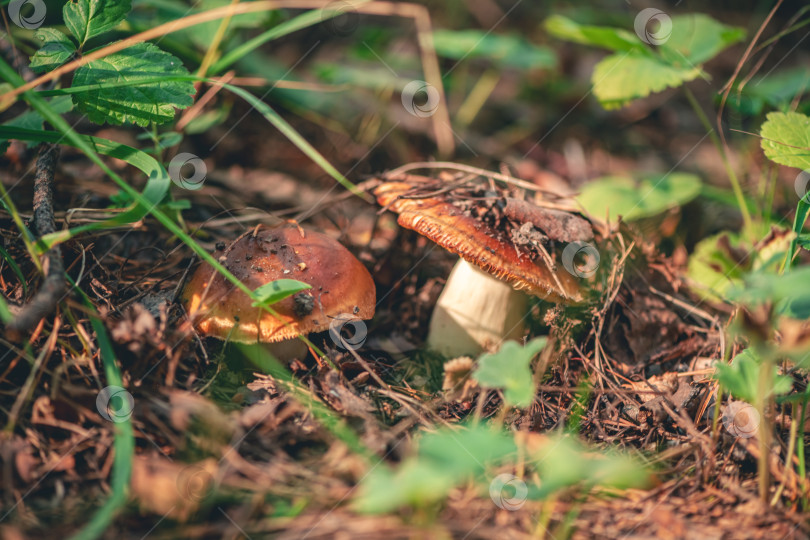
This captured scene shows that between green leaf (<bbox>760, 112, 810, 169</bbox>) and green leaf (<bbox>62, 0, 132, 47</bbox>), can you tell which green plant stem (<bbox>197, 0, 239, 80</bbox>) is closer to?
green leaf (<bbox>62, 0, 132, 47</bbox>)

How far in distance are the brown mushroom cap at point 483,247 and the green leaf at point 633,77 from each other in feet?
4.13

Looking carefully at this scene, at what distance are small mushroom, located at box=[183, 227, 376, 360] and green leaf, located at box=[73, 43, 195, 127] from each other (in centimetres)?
64

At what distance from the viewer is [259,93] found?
4.00m

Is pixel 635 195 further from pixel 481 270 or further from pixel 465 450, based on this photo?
pixel 465 450

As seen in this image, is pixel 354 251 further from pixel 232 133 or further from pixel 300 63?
pixel 300 63

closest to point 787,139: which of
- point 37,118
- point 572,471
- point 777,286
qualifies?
point 777,286

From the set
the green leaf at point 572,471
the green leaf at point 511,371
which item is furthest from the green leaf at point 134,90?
the green leaf at point 572,471

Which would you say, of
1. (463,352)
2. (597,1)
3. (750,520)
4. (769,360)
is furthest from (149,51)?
(597,1)

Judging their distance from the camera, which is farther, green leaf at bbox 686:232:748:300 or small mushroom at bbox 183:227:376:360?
green leaf at bbox 686:232:748:300

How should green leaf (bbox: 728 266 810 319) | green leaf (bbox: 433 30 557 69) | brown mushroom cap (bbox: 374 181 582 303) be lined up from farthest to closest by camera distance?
green leaf (bbox: 433 30 557 69)
brown mushroom cap (bbox: 374 181 582 303)
green leaf (bbox: 728 266 810 319)

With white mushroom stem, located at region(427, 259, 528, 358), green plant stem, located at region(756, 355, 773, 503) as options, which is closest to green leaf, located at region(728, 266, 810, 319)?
green plant stem, located at region(756, 355, 773, 503)

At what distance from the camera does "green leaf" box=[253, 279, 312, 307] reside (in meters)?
1.84

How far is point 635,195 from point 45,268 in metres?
3.05

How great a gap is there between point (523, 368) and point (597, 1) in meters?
6.54
